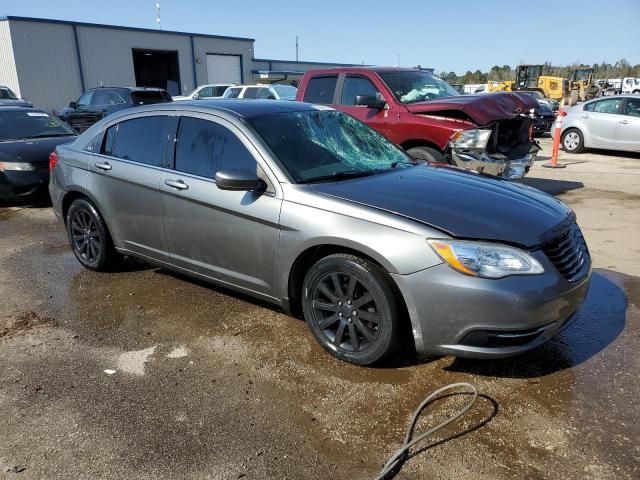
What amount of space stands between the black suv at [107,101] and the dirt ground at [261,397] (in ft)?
40.0

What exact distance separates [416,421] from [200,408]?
1185 mm

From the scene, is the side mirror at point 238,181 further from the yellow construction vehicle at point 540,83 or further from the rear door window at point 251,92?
the yellow construction vehicle at point 540,83

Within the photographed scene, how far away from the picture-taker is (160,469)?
250 centimetres

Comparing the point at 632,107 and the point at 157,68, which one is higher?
the point at 157,68

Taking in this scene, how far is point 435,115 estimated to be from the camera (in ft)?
23.3

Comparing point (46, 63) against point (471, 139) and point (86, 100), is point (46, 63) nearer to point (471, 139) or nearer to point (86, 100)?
point (86, 100)

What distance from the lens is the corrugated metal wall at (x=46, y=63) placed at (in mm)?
24609

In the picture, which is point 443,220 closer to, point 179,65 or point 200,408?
point 200,408

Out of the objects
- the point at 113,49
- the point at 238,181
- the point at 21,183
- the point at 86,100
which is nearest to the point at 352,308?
the point at 238,181

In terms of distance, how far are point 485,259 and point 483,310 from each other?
272mm

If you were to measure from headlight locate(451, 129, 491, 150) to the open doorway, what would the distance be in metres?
25.2

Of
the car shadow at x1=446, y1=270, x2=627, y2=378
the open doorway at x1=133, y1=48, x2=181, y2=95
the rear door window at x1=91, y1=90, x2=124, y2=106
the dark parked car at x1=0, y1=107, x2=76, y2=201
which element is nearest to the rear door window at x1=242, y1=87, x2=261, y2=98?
the rear door window at x1=91, y1=90, x2=124, y2=106

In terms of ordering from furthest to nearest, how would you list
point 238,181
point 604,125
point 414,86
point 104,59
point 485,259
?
point 104,59 → point 604,125 → point 414,86 → point 238,181 → point 485,259

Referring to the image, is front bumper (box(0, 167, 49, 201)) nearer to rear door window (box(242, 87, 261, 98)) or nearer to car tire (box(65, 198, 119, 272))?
car tire (box(65, 198, 119, 272))
